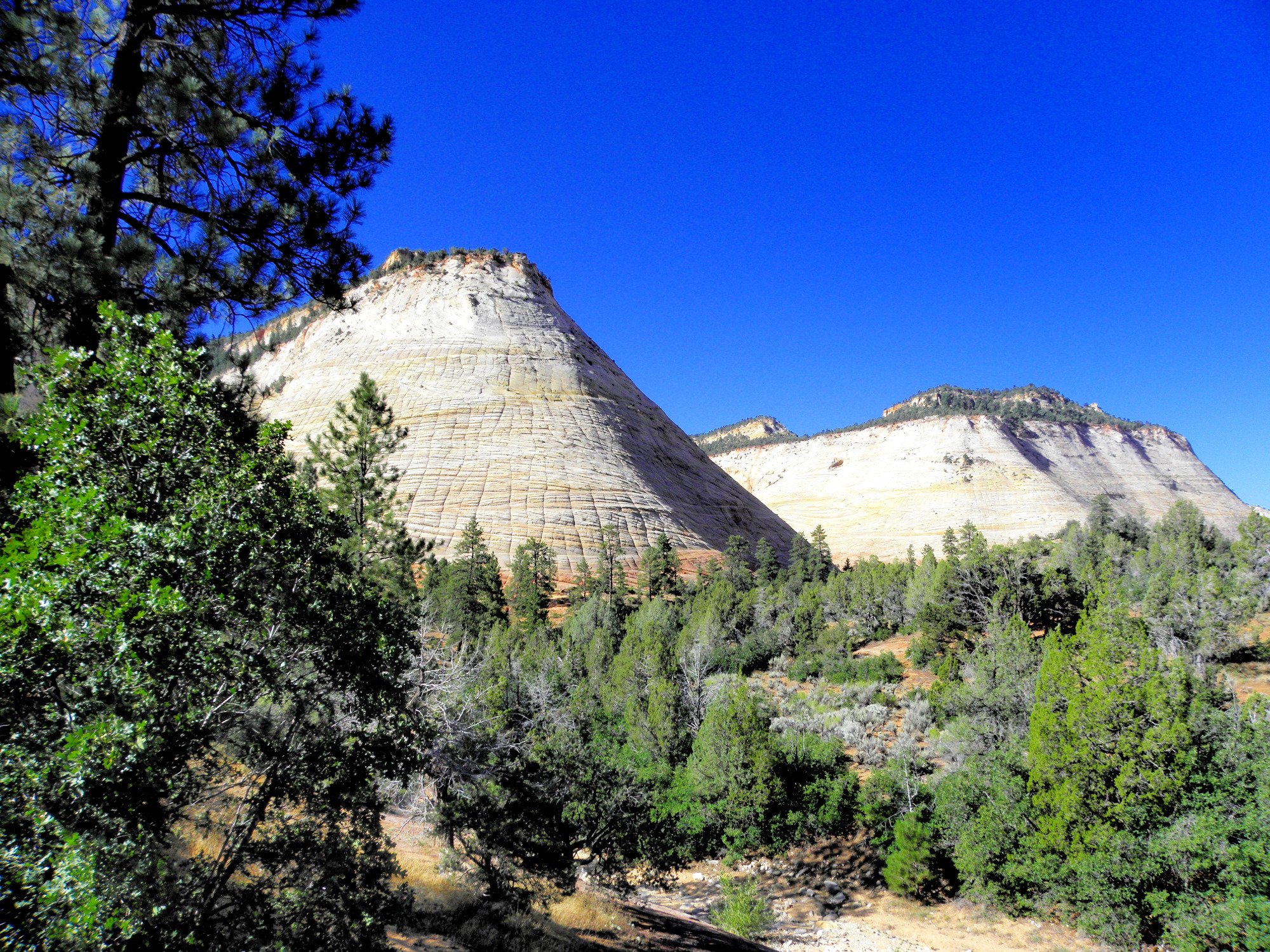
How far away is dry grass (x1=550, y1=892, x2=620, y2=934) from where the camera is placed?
10.1 m

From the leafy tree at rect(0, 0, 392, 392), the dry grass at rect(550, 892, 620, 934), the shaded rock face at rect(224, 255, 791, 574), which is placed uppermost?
the shaded rock face at rect(224, 255, 791, 574)

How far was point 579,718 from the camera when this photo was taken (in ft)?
56.2

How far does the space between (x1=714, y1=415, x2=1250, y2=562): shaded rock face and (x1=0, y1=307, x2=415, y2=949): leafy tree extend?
69271mm

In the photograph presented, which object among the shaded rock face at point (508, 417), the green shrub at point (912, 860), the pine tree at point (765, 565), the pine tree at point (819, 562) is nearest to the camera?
the green shrub at point (912, 860)

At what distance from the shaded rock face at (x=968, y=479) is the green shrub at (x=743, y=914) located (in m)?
57.8

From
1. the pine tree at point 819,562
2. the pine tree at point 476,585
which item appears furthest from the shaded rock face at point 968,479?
the pine tree at point 476,585

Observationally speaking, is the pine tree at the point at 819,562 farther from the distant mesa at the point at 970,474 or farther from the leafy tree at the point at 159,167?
the leafy tree at the point at 159,167

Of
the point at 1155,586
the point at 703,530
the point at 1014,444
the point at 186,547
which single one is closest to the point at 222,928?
the point at 186,547

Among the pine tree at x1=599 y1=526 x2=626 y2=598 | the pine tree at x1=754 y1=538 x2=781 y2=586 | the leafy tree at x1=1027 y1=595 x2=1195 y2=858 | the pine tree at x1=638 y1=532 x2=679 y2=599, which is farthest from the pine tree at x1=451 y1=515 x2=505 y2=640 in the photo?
the leafy tree at x1=1027 y1=595 x2=1195 y2=858

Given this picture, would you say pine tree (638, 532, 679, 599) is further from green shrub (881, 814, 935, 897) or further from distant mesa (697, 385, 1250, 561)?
distant mesa (697, 385, 1250, 561)

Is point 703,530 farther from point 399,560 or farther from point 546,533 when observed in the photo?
point 399,560

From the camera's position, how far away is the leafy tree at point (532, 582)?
98.2 ft

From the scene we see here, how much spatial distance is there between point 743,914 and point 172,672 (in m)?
13.9

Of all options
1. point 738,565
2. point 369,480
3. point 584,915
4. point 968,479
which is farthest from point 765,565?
point 968,479
